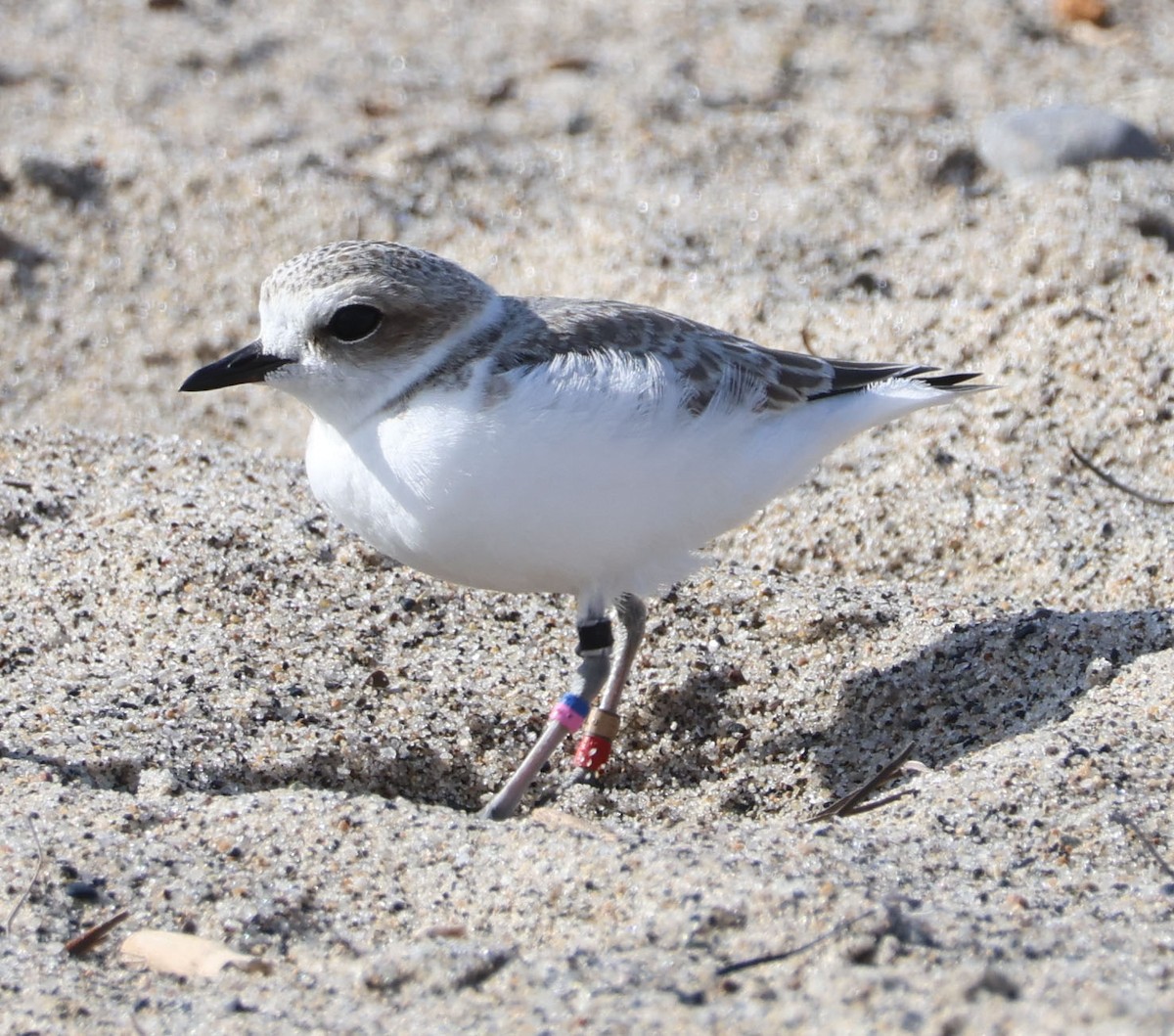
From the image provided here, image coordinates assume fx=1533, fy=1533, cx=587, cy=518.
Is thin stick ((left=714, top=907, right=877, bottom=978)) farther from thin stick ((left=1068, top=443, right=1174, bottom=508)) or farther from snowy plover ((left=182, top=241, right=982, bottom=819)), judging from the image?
thin stick ((left=1068, top=443, right=1174, bottom=508))

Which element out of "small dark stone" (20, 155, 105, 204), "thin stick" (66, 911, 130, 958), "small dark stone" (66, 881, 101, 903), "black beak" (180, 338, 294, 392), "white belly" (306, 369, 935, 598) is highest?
"small dark stone" (20, 155, 105, 204)

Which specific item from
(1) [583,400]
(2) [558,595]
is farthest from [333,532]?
(1) [583,400]

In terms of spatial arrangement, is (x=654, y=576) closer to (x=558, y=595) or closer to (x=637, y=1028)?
(x=558, y=595)

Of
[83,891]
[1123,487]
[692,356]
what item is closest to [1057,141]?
[1123,487]

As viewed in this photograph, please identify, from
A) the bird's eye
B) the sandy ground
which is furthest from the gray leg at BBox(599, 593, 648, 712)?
the bird's eye

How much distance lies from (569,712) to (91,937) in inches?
46.9

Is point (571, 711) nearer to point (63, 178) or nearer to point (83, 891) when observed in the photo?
point (83, 891)

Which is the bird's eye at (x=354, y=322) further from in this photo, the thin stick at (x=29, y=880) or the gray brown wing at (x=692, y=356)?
the thin stick at (x=29, y=880)

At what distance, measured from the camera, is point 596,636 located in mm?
3516

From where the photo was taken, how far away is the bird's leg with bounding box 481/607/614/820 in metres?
3.41

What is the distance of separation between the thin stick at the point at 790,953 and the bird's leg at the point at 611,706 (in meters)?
1.28

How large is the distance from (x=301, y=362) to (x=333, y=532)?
2.97ft

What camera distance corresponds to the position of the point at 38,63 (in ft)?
23.2

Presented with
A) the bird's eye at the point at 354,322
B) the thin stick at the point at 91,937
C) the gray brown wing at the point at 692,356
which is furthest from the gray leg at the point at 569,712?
the thin stick at the point at 91,937
